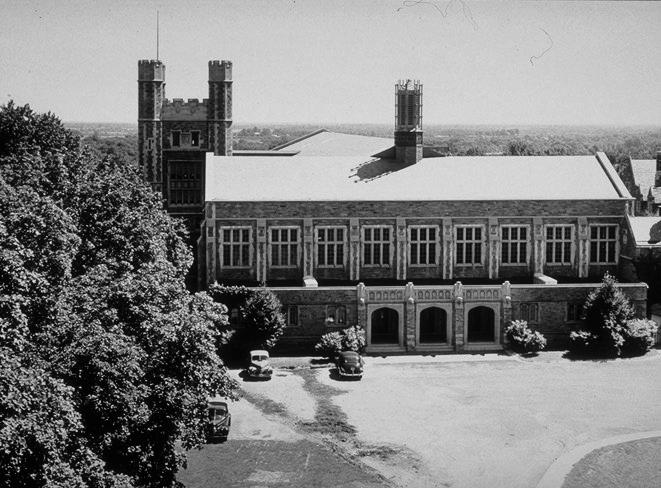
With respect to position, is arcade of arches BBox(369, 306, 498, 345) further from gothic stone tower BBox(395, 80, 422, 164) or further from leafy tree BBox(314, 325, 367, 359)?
gothic stone tower BBox(395, 80, 422, 164)

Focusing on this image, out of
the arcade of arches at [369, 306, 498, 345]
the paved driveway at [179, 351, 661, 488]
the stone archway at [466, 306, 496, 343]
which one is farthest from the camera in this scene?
the stone archway at [466, 306, 496, 343]

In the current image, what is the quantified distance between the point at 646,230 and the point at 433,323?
15119 millimetres

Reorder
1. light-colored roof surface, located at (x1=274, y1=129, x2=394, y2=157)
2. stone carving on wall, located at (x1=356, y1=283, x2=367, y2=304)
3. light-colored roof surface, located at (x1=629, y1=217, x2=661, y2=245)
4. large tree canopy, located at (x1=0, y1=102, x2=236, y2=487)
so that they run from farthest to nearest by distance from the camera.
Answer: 1. light-colored roof surface, located at (x1=274, y1=129, x2=394, y2=157)
2. light-colored roof surface, located at (x1=629, y1=217, x2=661, y2=245)
3. stone carving on wall, located at (x1=356, y1=283, x2=367, y2=304)
4. large tree canopy, located at (x1=0, y1=102, x2=236, y2=487)

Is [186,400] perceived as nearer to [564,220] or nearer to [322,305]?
[322,305]

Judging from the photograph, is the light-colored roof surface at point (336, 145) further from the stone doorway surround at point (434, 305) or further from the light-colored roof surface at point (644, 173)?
the light-colored roof surface at point (644, 173)

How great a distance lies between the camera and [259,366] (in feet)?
154

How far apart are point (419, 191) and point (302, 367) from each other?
14.2 m

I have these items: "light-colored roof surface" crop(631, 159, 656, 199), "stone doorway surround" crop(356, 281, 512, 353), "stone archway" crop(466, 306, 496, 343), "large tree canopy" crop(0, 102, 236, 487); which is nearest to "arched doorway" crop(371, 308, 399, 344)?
"stone doorway surround" crop(356, 281, 512, 353)

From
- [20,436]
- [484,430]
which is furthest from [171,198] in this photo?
[20,436]

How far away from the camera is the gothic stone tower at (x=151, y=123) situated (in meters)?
71.1

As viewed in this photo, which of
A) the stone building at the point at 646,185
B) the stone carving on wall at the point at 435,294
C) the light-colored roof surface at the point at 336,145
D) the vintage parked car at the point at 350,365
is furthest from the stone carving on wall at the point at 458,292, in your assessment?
the stone building at the point at 646,185

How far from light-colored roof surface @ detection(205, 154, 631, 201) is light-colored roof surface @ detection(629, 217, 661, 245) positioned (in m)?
2.53

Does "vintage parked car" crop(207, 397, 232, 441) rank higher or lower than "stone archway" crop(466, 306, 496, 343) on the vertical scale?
lower

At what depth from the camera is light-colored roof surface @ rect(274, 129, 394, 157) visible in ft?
261
